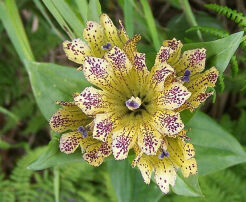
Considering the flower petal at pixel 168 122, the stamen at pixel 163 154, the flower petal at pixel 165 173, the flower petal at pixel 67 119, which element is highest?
the flower petal at pixel 67 119

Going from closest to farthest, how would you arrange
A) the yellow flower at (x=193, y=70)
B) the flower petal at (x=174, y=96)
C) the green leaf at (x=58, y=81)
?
the flower petal at (x=174, y=96)
the yellow flower at (x=193, y=70)
the green leaf at (x=58, y=81)

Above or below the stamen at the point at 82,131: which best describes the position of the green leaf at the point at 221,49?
above

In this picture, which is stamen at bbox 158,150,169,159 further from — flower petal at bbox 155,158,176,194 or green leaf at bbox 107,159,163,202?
green leaf at bbox 107,159,163,202

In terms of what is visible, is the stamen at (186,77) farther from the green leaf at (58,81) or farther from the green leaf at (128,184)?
the green leaf at (128,184)

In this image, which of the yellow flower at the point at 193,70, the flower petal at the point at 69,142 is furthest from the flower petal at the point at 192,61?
the flower petal at the point at 69,142

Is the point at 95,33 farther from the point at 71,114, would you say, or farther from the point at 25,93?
the point at 25,93

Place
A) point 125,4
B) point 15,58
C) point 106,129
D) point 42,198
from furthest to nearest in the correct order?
1. point 15,58
2. point 42,198
3. point 125,4
4. point 106,129

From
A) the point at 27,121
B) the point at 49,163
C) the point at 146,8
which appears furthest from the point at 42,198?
the point at 146,8
